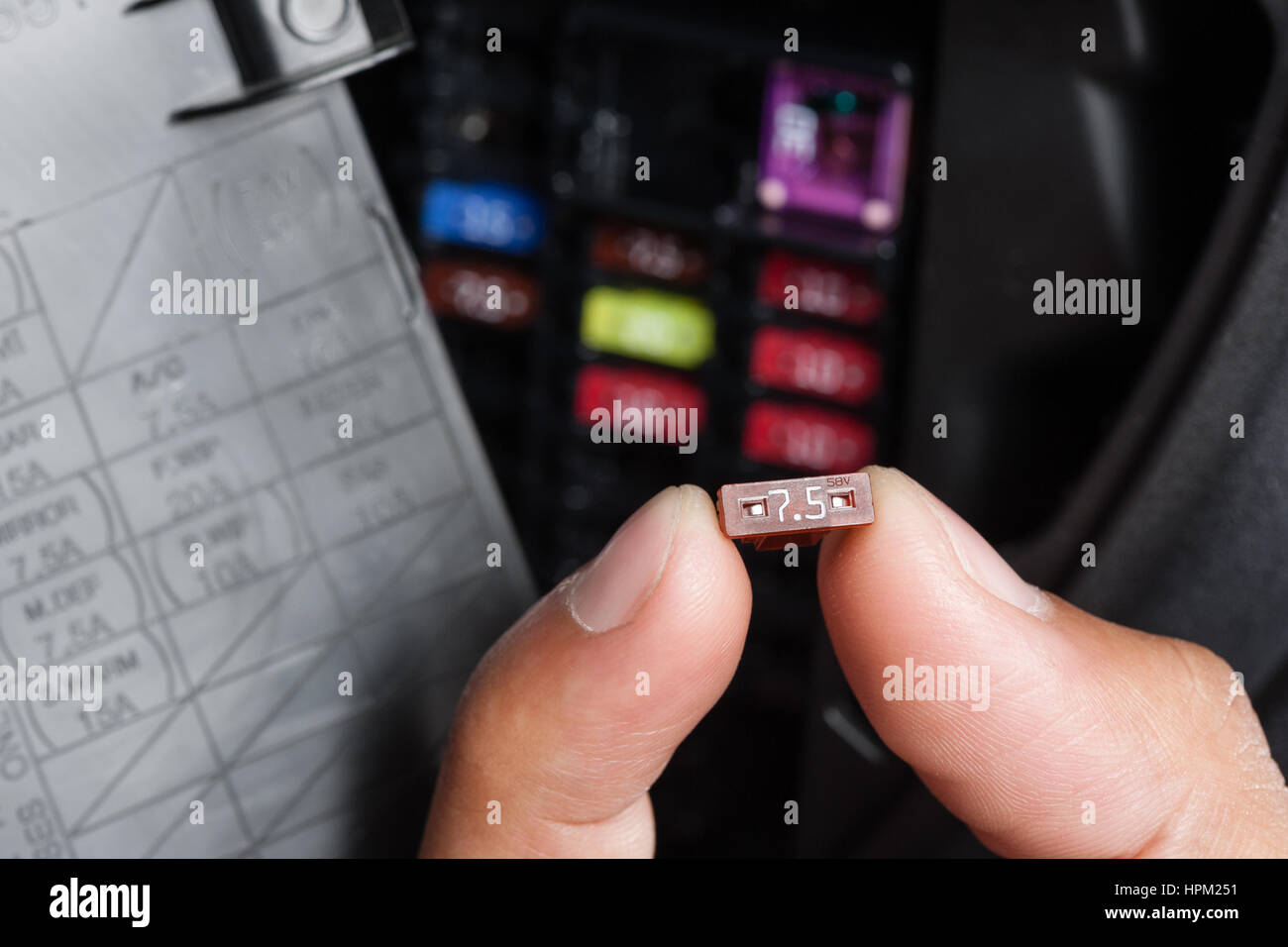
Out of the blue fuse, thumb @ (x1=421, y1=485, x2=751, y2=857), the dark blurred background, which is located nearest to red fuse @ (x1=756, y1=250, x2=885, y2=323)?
the dark blurred background

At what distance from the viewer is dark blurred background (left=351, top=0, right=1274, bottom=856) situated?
502mm

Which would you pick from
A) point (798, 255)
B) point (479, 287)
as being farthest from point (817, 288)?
point (479, 287)

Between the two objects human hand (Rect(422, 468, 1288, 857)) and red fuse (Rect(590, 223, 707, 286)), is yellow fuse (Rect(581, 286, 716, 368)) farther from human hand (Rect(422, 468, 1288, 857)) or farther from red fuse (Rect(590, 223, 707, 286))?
human hand (Rect(422, 468, 1288, 857))

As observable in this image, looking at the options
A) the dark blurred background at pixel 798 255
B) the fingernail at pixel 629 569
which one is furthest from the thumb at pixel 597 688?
the dark blurred background at pixel 798 255

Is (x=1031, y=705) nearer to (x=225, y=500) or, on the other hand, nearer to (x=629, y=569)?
(x=629, y=569)

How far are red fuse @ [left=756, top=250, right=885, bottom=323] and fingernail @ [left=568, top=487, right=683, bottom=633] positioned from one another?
23cm

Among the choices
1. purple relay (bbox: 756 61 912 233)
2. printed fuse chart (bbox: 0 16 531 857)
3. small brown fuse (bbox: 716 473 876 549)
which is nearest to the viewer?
small brown fuse (bbox: 716 473 876 549)

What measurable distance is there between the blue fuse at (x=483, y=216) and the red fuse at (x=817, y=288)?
5.2 inches

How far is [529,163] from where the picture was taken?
59cm

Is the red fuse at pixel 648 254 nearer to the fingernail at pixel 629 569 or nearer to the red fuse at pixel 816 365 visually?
the red fuse at pixel 816 365

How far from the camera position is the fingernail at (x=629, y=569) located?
367mm

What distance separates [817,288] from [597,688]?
286mm
